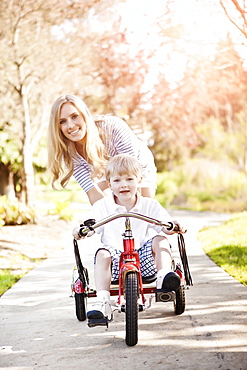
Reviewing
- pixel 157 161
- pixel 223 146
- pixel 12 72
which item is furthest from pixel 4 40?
pixel 157 161

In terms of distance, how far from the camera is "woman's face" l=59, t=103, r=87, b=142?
3781 mm

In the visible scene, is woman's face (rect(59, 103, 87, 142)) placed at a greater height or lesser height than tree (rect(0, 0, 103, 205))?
lesser

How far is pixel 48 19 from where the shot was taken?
8797mm

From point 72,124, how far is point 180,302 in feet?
4.88

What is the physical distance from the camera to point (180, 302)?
136 inches

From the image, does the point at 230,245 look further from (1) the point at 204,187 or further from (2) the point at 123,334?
(1) the point at 204,187

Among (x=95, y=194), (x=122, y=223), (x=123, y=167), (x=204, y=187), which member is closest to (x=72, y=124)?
(x=95, y=194)

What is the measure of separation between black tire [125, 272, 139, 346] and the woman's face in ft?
4.32

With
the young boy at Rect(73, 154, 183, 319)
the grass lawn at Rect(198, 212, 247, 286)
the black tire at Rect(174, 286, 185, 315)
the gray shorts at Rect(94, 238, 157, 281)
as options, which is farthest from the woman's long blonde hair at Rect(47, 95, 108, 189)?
the grass lawn at Rect(198, 212, 247, 286)

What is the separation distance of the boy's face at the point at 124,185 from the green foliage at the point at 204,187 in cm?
1014

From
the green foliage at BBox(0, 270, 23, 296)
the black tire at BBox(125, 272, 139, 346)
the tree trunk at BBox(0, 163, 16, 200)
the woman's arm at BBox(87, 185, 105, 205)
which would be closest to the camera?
the black tire at BBox(125, 272, 139, 346)

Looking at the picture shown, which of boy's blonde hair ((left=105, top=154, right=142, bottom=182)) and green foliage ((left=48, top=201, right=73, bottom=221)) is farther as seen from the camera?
green foliage ((left=48, top=201, right=73, bottom=221))

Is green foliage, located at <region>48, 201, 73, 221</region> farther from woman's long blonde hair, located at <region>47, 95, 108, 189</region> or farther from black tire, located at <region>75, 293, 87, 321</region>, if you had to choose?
black tire, located at <region>75, 293, 87, 321</region>

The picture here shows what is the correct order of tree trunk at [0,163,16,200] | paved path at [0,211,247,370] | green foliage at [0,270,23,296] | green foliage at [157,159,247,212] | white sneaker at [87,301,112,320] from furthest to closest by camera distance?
tree trunk at [0,163,16,200]
green foliage at [157,159,247,212]
green foliage at [0,270,23,296]
white sneaker at [87,301,112,320]
paved path at [0,211,247,370]
